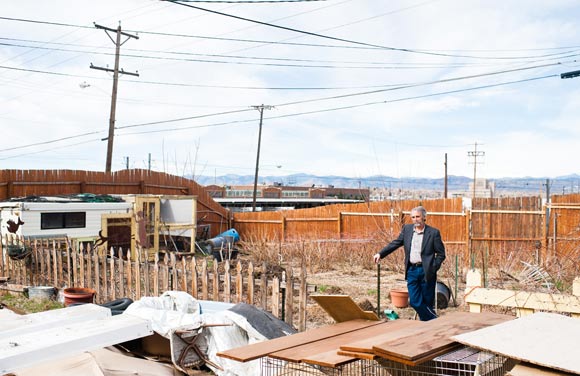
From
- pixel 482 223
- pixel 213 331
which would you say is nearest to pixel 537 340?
pixel 213 331

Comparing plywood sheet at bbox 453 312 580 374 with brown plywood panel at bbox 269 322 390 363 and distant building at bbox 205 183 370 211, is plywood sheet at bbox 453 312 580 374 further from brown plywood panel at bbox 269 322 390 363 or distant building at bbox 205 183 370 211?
distant building at bbox 205 183 370 211

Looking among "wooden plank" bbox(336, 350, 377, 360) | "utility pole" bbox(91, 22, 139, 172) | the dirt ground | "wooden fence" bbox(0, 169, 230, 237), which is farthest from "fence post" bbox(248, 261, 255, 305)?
"utility pole" bbox(91, 22, 139, 172)

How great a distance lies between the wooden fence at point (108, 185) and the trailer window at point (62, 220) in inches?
207

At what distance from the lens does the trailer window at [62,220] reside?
40.7ft

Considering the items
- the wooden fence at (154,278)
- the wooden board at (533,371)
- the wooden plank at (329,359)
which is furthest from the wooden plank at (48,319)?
the wooden board at (533,371)

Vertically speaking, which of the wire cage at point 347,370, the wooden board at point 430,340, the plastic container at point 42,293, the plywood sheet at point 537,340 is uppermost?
the plywood sheet at point 537,340

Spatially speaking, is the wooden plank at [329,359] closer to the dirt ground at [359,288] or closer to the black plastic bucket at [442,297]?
the dirt ground at [359,288]

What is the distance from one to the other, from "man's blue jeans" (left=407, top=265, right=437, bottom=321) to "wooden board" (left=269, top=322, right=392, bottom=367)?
2.82 meters

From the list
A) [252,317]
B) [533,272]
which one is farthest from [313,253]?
[252,317]

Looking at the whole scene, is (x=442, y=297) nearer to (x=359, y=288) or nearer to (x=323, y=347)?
(x=359, y=288)

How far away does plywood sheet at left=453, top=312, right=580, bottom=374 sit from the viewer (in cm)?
242

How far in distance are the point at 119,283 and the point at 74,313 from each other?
3049 mm

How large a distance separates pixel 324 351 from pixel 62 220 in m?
11.5

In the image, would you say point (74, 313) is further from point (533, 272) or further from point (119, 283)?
point (533, 272)
